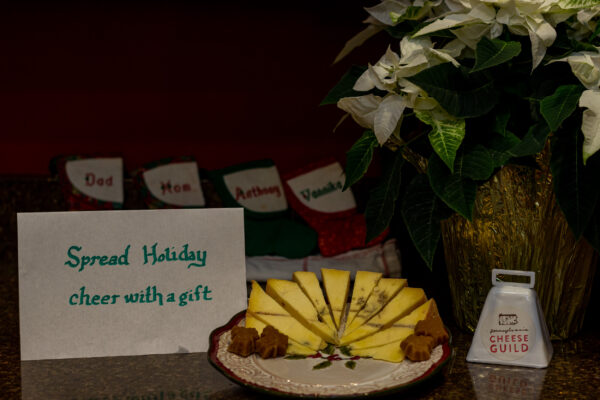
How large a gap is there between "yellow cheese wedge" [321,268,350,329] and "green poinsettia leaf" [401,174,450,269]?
12 centimetres

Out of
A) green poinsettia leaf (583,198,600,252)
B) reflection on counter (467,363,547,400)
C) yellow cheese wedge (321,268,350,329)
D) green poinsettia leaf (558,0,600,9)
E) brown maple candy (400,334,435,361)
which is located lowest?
reflection on counter (467,363,547,400)

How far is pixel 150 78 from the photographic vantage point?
151 centimetres

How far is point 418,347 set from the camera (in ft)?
2.33

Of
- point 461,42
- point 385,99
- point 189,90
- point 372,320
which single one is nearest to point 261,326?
point 372,320

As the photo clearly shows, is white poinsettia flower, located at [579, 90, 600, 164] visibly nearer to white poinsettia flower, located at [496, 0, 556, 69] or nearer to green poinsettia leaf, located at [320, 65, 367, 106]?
white poinsettia flower, located at [496, 0, 556, 69]

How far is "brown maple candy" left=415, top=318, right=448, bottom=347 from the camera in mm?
733

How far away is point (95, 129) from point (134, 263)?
0.79 m

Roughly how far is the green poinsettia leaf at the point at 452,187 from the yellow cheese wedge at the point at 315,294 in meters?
0.20

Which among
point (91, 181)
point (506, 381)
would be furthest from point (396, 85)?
point (91, 181)

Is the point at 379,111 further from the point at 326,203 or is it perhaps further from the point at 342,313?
the point at 326,203

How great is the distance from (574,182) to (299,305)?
352 mm

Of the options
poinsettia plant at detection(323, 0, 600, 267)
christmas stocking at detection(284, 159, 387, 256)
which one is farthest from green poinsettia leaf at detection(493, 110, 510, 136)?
christmas stocking at detection(284, 159, 387, 256)

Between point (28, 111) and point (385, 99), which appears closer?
point (385, 99)

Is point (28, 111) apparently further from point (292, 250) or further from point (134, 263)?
point (134, 263)
